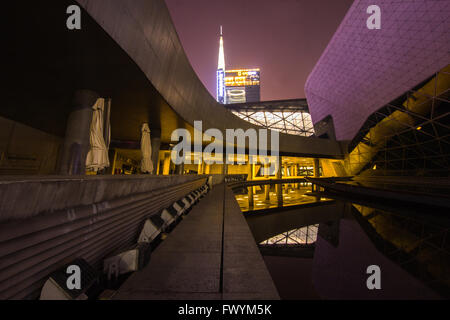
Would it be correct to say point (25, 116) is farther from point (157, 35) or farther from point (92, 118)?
point (157, 35)

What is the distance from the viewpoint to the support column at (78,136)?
6188 mm

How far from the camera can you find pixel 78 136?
6465 millimetres

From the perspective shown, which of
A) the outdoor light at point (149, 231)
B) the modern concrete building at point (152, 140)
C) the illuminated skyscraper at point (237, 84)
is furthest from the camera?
the illuminated skyscraper at point (237, 84)

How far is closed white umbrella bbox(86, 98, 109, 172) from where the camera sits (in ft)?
21.0

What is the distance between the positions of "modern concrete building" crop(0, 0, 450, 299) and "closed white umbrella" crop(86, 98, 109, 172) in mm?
278

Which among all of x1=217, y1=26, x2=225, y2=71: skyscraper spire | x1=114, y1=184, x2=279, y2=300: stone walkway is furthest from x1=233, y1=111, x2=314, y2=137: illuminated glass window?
x1=217, y1=26, x2=225, y2=71: skyscraper spire

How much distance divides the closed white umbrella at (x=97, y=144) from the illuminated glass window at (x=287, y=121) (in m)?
43.0

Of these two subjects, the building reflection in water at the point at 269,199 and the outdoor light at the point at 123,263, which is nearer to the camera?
the outdoor light at the point at 123,263

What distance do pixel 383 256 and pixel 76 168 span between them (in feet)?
30.4

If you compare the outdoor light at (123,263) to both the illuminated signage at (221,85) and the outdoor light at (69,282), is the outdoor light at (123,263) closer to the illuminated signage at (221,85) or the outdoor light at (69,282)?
the outdoor light at (69,282)

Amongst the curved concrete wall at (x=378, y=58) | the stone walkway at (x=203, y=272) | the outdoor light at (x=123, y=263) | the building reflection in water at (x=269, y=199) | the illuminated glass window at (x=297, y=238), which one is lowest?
the building reflection in water at (x=269, y=199)

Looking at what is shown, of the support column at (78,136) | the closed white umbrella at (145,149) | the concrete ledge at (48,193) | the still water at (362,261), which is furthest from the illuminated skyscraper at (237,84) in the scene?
the concrete ledge at (48,193)

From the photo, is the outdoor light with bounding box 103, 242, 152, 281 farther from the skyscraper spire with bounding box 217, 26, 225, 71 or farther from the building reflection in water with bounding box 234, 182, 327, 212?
the skyscraper spire with bounding box 217, 26, 225, 71

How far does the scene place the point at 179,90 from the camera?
9.48 m
